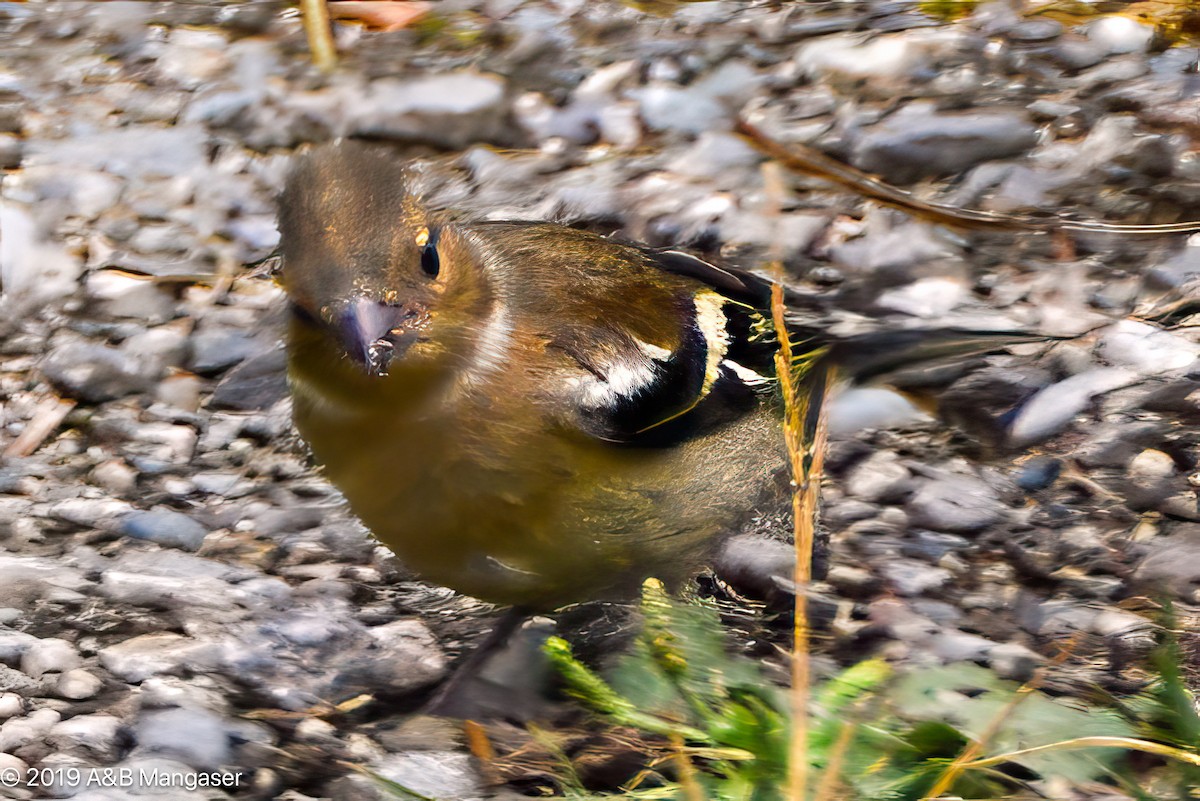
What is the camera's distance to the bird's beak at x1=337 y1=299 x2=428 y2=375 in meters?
1.96

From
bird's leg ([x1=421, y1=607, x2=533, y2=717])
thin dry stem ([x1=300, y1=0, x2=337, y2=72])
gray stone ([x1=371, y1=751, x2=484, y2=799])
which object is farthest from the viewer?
thin dry stem ([x1=300, y1=0, x2=337, y2=72])

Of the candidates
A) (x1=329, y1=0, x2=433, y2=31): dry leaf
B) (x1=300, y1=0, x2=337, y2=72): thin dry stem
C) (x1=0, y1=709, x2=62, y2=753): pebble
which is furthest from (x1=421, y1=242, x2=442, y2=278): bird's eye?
(x1=329, y1=0, x2=433, y2=31): dry leaf

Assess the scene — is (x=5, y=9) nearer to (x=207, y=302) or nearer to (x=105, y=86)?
(x=105, y=86)

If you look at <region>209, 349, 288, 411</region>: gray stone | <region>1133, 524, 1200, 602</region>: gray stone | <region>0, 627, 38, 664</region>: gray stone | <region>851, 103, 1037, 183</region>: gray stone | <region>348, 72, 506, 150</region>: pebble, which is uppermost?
<region>348, 72, 506, 150</region>: pebble

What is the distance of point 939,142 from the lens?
291 cm

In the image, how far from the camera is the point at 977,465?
218 centimetres

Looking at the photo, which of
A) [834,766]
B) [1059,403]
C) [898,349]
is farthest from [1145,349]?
[834,766]

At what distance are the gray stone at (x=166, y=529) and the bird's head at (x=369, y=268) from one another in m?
0.48

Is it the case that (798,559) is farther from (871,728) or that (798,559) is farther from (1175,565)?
(1175,565)

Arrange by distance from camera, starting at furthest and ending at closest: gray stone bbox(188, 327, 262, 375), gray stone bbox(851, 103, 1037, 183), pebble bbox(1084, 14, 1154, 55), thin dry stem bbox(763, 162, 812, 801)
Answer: pebble bbox(1084, 14, 1154, 55), gray stone bbox(851, 103, 1037, 183), gray stone bbox(188, 327, 262, 375), thin dry stem bbox(763, 162, 812, 801)

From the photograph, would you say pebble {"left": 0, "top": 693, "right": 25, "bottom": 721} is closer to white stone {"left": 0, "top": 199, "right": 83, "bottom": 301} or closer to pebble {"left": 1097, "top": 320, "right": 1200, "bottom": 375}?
white stone {"left": 0, "top": 199, "right": 83, "bottom": 301}

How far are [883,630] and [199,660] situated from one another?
1.20 metres

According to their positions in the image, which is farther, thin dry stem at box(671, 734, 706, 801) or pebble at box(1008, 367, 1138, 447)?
pebble at box(1008, 367, 1138, 447)

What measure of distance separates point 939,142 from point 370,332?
70.1 inches
